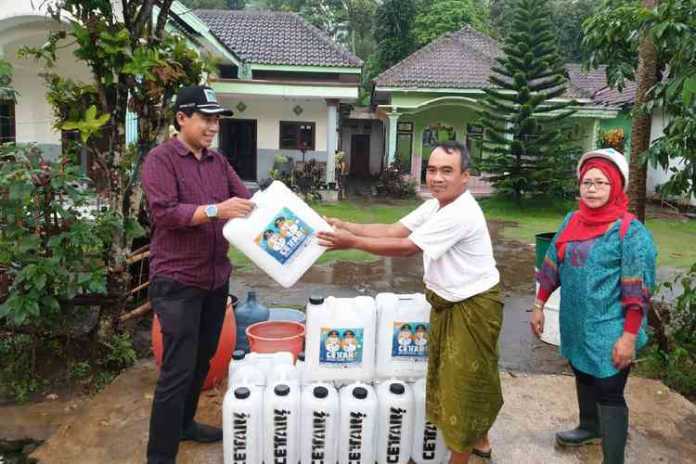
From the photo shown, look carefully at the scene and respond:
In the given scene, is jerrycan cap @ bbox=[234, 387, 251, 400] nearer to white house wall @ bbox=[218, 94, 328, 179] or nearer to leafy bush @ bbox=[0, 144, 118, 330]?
leafy bush @ bbox=[0, 144, 118, 330]

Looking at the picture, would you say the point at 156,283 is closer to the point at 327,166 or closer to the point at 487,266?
the point at 487,266

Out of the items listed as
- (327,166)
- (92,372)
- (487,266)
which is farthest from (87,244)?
(327,166)

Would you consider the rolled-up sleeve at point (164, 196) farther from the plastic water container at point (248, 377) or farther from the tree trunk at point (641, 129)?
the tree trunk at point (641, 129)

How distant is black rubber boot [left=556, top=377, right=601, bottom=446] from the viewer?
3.20 metres

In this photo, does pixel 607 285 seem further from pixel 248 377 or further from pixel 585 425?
pixel 248 377

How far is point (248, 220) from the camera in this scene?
2.72m

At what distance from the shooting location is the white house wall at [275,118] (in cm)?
1577

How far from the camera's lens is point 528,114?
47.7 feet

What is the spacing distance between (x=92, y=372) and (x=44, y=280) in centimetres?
88

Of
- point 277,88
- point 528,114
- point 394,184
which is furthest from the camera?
Answer: point 394,184

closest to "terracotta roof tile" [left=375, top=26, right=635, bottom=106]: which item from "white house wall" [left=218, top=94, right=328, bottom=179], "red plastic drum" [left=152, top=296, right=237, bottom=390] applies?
"white house wall" [left=218, top=94, right=328, bottom=179]

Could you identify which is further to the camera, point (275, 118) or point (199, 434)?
point (275, 118)

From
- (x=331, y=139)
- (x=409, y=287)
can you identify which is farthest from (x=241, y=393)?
(x=331, y=139)

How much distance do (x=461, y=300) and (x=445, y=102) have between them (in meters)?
14.3
